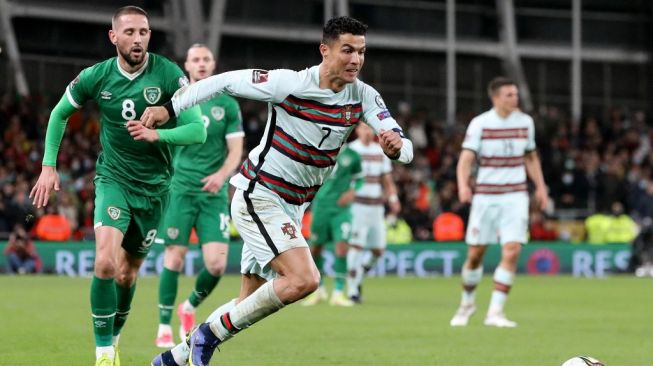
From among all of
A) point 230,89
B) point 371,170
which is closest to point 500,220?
point 371,170

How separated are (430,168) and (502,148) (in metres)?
19.5

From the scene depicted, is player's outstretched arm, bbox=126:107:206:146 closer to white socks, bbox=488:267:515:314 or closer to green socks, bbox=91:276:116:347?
green socks, bbox=91:276:116:347

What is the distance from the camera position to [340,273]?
18.0 meters

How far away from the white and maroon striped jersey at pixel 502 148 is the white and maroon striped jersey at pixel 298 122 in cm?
554

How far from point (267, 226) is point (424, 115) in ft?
96.7

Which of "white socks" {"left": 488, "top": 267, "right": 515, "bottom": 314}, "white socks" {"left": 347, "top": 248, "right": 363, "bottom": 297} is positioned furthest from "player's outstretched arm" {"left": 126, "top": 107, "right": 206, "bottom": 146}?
"white socks" {"left": 347, "top": 248, "right": 363, "bottom": 297}

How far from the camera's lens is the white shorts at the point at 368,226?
18.8 metres

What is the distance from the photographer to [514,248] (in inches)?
547

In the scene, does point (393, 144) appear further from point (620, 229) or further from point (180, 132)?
point (620, 229)

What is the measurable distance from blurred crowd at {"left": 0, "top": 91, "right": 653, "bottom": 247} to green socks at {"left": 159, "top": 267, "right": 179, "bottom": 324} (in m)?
13.5

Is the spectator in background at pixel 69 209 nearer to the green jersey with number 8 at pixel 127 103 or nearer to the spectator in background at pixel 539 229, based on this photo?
the spectator in background at pixel 539 229

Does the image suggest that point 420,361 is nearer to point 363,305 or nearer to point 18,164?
point 363,305

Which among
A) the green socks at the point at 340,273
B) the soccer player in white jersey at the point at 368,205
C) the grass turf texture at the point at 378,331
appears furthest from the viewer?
the soccer player in white jersey at the point at 368,205

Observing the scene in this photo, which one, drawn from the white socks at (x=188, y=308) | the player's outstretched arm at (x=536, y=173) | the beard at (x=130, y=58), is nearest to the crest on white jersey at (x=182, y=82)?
the beard at (x=130, y=58)
